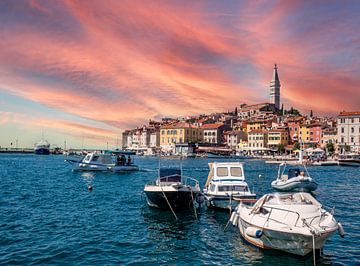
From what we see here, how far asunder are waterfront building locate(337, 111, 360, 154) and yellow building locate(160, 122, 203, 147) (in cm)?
6509

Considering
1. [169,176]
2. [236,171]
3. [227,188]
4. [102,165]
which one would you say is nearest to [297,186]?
[236,171]

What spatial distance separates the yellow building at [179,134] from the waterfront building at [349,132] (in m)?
65.1

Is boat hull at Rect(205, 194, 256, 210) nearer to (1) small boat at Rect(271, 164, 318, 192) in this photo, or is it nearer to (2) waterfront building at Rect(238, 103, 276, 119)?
(1) small boat at Rect(271, 164, 318, 192)

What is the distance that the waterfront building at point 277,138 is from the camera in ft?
427

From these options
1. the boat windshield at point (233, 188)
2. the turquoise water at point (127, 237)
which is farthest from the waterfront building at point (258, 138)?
the boat windshield at point (233, 188)

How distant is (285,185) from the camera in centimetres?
3431

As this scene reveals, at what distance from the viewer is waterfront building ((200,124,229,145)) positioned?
157750 millimetres

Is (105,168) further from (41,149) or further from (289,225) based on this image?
(41,149)

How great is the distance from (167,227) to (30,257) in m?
6.84

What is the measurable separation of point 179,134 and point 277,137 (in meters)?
42.2

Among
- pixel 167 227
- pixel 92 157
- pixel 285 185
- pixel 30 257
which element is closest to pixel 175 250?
pixel 167 227

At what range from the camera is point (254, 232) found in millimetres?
13734

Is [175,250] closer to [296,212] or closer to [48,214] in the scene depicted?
[296,212]

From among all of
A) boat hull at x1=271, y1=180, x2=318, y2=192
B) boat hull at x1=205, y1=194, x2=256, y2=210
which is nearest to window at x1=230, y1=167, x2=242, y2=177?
boat hull at x1=205, y1=194, x2=256, y2=210
